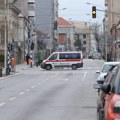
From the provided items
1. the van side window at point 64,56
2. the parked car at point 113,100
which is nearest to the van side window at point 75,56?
the van side window at point 64,56

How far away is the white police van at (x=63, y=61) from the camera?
6112 cm

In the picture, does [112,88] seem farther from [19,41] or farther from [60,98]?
[19,41]

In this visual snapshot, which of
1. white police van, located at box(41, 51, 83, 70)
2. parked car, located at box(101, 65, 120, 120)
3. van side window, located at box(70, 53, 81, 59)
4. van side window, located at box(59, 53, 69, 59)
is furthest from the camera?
van side window, located at box(70, 53, 81, 59)

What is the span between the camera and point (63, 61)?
201ft

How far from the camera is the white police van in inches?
2406

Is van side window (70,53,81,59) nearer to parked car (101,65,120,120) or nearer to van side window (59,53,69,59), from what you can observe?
van side window (59,53,69,59)

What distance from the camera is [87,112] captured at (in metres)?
16.3

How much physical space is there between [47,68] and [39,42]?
191 feet

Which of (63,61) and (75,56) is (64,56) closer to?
(63,61)

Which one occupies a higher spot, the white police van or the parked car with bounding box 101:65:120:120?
the parked car with bounding box 101:65:120:120

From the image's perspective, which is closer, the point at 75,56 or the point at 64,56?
the point at 64,56

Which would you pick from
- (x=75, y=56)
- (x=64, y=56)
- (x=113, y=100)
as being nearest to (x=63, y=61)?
(x=64, y=56)

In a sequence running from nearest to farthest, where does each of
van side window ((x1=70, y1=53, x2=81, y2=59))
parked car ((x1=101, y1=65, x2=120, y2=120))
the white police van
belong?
parked car ((x1=101, y1=65, x2=120, y2=120)), the white police van, van side window ((x1=70, y1=53, x2=81, y2=59))

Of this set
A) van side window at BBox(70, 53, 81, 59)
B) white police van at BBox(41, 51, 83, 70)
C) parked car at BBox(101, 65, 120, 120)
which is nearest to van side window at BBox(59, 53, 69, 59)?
white police van at BBox(41, 51, 83, 70)
